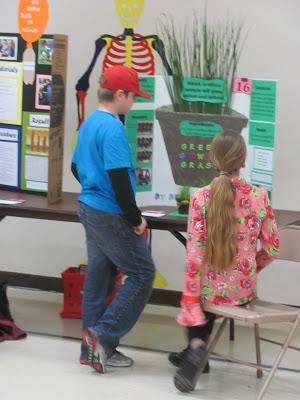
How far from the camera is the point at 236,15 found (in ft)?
17.3

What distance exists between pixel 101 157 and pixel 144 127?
0.61 m

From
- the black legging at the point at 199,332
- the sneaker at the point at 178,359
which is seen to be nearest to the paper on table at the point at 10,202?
the sneaker at the point at 178,359

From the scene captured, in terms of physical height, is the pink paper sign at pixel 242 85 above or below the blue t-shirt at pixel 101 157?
above

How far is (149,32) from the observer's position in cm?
550

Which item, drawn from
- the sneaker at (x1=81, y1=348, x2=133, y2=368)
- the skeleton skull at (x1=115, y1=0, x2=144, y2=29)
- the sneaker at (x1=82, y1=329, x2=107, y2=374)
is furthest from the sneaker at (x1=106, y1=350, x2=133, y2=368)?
the skeleton skull at (x1=115, y1=0, x2=144, y2=29)

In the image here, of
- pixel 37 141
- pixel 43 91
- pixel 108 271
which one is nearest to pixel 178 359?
pixel 108 271

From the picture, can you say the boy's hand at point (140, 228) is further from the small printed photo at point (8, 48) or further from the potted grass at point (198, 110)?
the small printed photo at point (8, 48)

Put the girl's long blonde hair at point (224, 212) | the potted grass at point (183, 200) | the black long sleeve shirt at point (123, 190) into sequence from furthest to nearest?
1. the potted grass at point (183, 200)
2. the black long sleeve shirt at point (123, 190)
3. the girl's long blonde hair at point (224, 212)

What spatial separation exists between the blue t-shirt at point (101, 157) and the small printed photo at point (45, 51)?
0.81m

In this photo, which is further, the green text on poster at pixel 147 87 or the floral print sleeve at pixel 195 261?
the green text on poster at pixel 147 87

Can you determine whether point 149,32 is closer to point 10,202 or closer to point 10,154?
point 10,154

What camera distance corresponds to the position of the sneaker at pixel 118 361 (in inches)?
173

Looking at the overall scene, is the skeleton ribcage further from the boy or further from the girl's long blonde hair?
the girl's long blonde hair

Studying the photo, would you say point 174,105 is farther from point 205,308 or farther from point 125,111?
point 205,308
